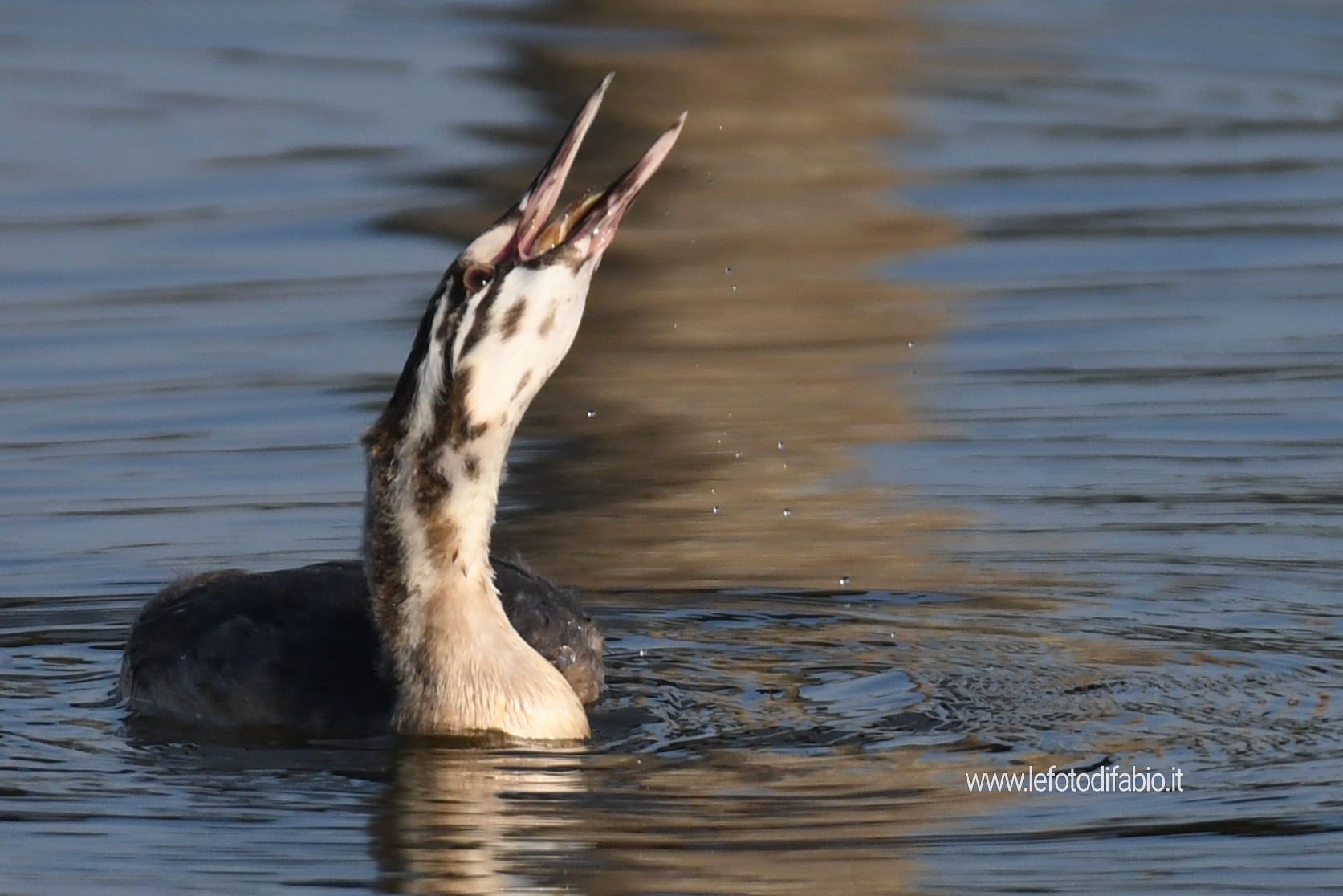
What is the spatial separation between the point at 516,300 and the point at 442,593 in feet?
3.62

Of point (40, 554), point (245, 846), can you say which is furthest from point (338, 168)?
point (245, 846)

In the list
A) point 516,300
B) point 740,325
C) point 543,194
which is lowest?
point 516,300

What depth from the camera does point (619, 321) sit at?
51.1ft

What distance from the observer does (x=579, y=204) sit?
28.0 feet

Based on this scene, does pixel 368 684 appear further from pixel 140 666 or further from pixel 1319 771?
pixel 1319 771

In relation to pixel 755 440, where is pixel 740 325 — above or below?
above

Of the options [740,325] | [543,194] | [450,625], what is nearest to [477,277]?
[543,194]

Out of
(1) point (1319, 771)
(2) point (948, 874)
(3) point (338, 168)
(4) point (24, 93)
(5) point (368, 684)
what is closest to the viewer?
(2) point (948, 874)

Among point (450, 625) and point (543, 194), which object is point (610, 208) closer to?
point (543, 194)

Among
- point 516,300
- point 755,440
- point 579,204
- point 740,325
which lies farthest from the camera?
point 740,325

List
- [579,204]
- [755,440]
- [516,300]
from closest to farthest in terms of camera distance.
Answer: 1. [516,300]
2. [579,204]
3. [755,440]

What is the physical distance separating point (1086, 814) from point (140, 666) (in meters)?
3.15

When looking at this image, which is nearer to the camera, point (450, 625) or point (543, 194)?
point (543, 194)

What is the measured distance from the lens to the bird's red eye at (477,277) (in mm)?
8430
